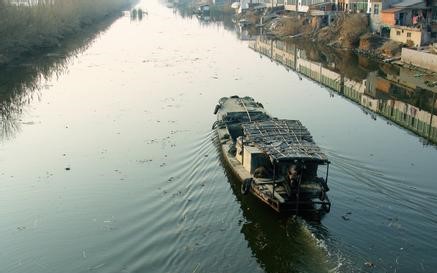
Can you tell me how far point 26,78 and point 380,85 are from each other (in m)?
33.0

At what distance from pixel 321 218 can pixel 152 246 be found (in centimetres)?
650

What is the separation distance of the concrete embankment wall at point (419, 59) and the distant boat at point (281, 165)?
28.8m

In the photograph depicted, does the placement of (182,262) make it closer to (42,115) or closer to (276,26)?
(42,115)

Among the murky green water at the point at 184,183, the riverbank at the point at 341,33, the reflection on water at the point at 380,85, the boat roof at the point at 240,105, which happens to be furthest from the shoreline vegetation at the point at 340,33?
the boat roof at the point at 240,105

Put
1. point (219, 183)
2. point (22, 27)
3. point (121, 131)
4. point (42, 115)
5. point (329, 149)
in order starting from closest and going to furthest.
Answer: point (219, 183)
point (329, 149)
point (121, 131)
point (42, 115)
point (22, 27)

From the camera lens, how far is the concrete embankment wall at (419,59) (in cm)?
4403

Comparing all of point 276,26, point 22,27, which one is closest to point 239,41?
point 276,26

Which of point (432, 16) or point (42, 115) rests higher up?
point (432, 16)

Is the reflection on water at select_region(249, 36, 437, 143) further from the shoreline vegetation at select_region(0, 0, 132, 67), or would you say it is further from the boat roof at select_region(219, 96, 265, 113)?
the shoreline vegetation at select_region(0, 0, 132, 67)

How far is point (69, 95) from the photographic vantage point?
3797 cm

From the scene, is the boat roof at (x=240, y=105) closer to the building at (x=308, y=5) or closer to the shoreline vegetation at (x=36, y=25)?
the shoreline vegetation at (x=36, y=25)

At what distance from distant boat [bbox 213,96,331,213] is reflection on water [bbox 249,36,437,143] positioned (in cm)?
1203

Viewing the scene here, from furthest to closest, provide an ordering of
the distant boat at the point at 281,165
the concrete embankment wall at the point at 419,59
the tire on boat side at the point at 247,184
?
the concrete embankment wall at the point at 419,59 < the tire on boat side at the point at 247,184 < the distant boat at the point at 281,165

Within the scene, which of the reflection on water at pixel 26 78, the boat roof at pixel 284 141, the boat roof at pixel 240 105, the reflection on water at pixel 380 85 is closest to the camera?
the boat roof at pixel 284 141
